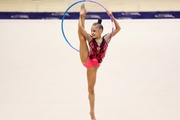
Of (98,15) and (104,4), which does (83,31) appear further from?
(104,4)

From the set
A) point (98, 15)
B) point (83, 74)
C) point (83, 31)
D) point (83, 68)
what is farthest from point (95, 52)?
point (98, 15)

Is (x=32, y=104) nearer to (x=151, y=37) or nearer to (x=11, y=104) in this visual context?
(x=11, y=104)

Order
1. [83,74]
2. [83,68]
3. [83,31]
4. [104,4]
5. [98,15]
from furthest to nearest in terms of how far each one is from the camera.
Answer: [104,4] → [98,15] → [83,68] → [83,74] → [83,31]

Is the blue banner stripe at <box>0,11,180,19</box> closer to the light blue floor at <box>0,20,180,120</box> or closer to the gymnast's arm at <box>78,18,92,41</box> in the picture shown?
the light blue floor at <box>0,20,180,120</box>

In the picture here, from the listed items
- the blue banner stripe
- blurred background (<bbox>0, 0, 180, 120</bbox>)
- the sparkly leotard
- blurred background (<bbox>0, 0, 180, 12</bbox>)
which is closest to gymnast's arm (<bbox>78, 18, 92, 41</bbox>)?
the sparkly leotard

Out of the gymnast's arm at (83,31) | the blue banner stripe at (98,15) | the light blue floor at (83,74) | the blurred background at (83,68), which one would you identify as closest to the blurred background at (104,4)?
the blurred background at (83,68)

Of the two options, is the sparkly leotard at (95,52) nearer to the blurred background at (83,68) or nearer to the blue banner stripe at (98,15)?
the blurred background at (83,68)

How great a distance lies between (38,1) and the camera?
24.4 ft

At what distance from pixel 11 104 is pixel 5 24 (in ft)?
8.18

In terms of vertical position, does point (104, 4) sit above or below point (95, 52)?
above

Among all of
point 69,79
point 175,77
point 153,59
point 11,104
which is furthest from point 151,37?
point 11,104

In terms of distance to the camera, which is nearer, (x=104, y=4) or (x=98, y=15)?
(x=98, y=15)

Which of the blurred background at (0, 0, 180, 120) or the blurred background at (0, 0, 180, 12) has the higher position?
the blurred background at (0, 0, 180, 12)

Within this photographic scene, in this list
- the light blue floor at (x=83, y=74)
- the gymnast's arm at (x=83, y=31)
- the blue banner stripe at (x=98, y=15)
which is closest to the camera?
the gymnast's arm at (x=83, y=31)
